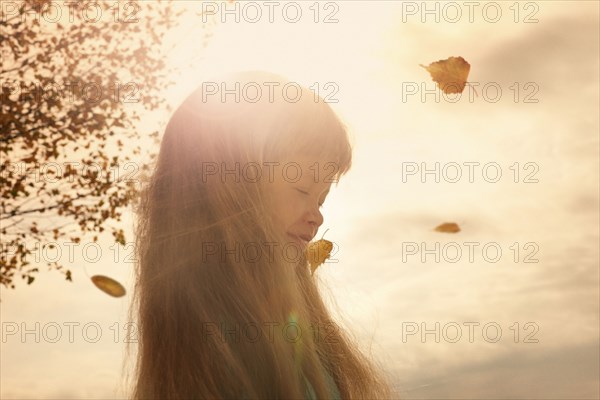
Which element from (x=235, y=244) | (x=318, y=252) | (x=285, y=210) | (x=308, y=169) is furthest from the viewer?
(x=318, y=252)

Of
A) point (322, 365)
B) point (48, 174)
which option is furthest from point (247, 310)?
point (48, 174)

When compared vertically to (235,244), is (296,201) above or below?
above

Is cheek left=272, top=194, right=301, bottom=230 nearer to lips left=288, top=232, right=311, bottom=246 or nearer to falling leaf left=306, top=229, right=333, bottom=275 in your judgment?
lips left=288, top=232, right=311, bottom=246

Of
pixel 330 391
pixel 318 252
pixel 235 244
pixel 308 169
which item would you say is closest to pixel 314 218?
pixel 308 169

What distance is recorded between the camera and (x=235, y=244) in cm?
327

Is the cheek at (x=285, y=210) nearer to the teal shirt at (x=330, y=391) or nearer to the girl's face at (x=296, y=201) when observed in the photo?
the girl's face at (x=296, y=201)

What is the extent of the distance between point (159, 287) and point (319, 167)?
1.06 meters

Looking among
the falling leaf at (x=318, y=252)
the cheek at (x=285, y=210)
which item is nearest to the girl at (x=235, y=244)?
the cheek at (x=285, y=210)

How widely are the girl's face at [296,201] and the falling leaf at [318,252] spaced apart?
453 millimetres

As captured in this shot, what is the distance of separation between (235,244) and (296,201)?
0.40 meters

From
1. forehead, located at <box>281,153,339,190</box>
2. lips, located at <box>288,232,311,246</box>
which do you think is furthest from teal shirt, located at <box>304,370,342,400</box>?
forehead, located at <box>281,153,339,190</box>

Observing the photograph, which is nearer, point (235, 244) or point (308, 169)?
point (235, 244)

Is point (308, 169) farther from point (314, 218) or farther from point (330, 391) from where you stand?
point (330, 391)

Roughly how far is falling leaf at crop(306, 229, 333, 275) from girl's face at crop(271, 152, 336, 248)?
0.45m
